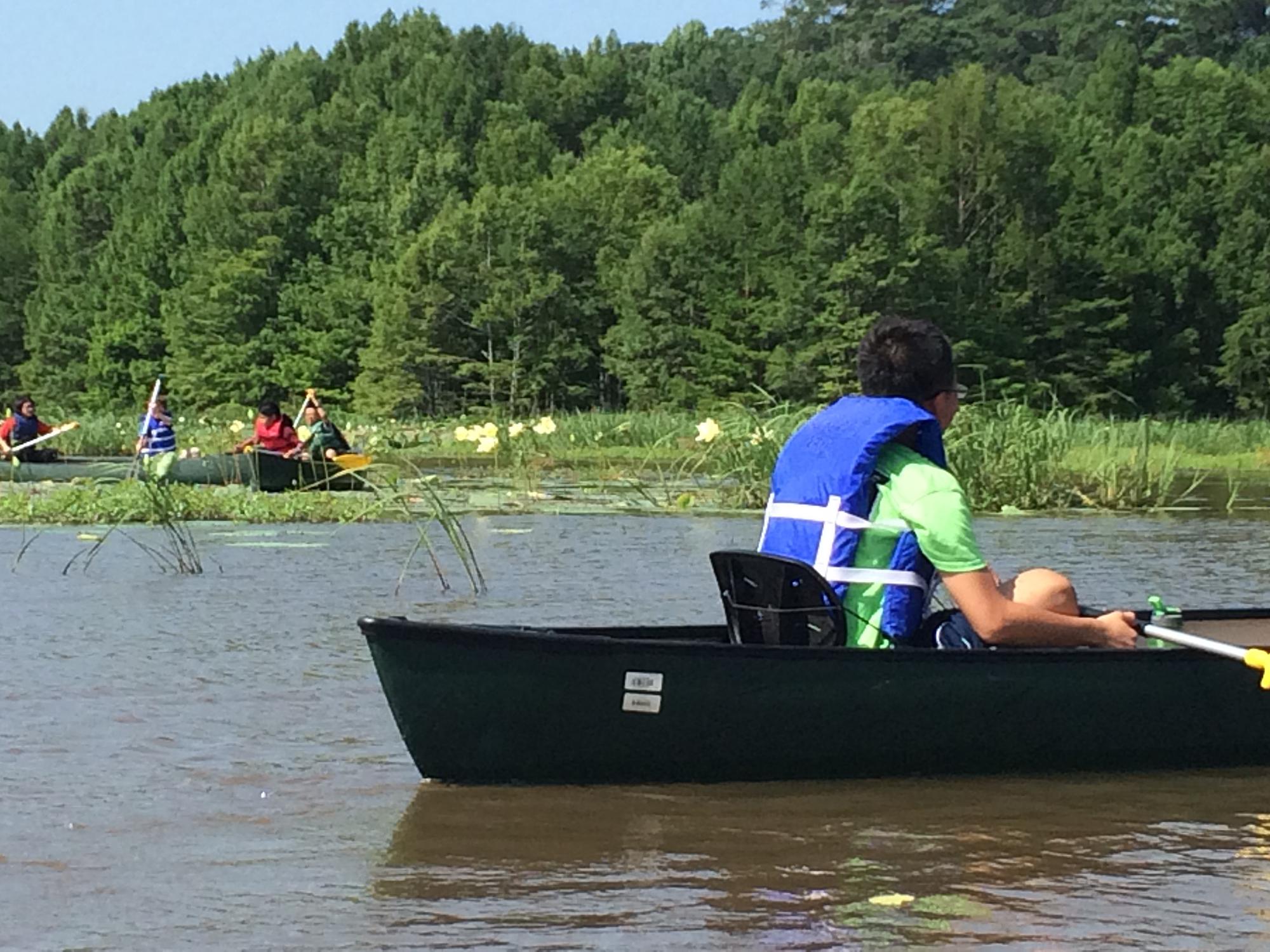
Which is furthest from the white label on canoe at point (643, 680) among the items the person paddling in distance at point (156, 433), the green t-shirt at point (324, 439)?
the green t-shirt at point (324, 439)

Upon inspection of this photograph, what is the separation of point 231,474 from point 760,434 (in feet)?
24.2

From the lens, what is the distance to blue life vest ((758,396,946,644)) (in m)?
5.97

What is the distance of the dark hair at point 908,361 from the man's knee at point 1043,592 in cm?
75

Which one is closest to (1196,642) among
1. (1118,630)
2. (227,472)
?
(1118,630)

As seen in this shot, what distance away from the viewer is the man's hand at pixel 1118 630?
6383 mm

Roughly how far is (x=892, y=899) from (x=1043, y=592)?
1.63 m

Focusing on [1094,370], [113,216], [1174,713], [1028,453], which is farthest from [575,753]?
[113,216]

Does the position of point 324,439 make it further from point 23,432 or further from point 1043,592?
point 1043,592

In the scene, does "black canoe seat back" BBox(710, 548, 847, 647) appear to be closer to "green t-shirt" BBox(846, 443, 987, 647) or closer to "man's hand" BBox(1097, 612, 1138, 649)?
"green t-shirt" BBox(846, 443, 987, 647)

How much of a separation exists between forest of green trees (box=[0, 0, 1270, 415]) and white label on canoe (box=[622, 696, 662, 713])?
4096cm

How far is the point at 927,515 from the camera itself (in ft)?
19.4

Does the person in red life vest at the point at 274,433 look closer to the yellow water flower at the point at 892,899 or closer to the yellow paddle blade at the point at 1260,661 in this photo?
the yellow paddle blade at the point at 1260,661

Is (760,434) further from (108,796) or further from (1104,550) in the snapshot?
(108,796)

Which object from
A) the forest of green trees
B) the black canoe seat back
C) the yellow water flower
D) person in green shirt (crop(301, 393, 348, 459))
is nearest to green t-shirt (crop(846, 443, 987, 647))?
the black canoe seat back
